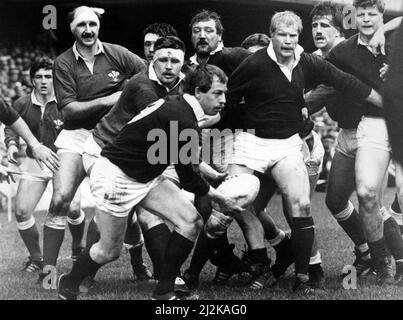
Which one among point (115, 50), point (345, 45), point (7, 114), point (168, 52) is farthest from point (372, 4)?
point (7, 114)

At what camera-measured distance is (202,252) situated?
5551 mm

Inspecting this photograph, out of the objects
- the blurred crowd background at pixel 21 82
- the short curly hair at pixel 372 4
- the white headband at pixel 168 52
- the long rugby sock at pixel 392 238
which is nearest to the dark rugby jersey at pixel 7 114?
the white headband at pixel 168 52

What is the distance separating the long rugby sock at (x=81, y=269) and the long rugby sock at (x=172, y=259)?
0.41m

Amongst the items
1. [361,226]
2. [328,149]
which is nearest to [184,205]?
[361,226]

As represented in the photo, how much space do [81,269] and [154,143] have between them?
3.04 feet

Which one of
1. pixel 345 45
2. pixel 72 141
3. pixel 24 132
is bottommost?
pixel 72 141

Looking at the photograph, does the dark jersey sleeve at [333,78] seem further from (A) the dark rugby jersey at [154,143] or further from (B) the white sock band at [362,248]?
(B) the white sock band at [362,248]

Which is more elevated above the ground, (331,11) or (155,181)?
(331,11)

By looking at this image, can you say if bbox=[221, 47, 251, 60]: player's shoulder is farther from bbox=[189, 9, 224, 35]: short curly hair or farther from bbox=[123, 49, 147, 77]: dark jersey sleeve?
bbox=[123, 49, 147, 77]: dark jersey sleeve

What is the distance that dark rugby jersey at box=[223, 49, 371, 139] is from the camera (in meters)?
5.43

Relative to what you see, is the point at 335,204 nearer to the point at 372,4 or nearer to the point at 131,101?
the point at 372,4

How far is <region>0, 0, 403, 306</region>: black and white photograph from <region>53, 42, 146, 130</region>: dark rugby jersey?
0.03ft

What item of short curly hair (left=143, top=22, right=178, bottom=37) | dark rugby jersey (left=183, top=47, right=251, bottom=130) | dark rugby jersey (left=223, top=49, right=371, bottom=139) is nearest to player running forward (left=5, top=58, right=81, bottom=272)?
short curly hair (left=143, top=22, right=178, bottom=37)
